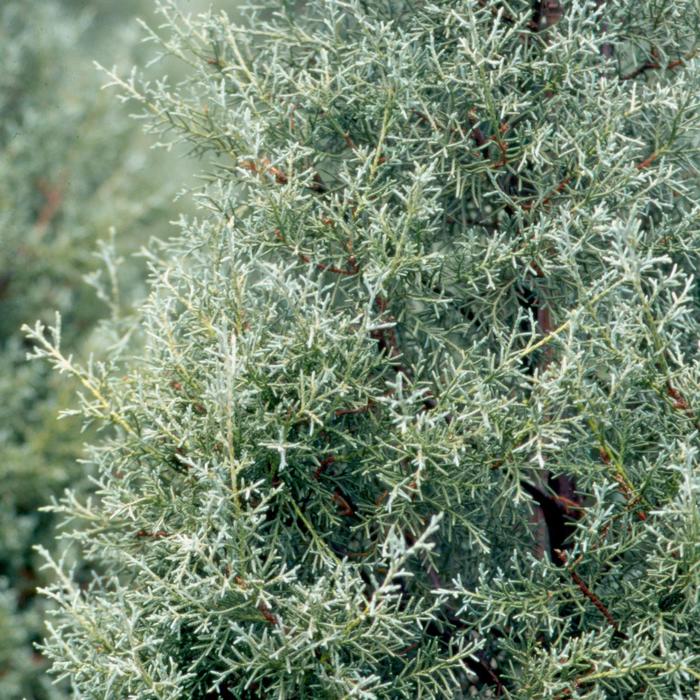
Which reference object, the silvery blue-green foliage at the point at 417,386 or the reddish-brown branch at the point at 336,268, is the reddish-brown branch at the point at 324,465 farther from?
the reddish-brown branch at the point at 336,268

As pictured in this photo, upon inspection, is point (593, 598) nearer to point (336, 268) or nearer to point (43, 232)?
point (336, 268)

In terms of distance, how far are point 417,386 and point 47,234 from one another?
5.44 meters

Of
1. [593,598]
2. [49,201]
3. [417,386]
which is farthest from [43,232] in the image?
[593,598]

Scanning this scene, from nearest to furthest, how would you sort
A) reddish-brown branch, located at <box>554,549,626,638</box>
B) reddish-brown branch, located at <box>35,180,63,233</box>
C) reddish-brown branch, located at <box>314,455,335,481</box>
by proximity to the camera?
reddish-brown branch, located at <box>554,549,626,638</box> → reddish-brown branch, located at <box>314,455,335,481</box> → reddish-brown branch, located at <box>35,180,63,233</box>

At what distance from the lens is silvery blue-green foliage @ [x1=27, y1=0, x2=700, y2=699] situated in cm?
254

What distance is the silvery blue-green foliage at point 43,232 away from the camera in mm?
6586

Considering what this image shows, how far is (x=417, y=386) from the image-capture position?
9.29 feet

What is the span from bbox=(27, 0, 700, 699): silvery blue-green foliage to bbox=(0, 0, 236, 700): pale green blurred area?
3.64m

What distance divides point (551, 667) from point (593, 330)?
936 mm

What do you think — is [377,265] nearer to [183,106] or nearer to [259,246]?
[259,246]

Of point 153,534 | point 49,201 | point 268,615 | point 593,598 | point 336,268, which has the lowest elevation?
point 593,598

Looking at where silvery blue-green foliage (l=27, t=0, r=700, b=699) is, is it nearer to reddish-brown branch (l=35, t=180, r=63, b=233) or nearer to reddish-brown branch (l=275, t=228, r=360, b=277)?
reddish-brown branch (l=275, t=228, r=360, b=277)

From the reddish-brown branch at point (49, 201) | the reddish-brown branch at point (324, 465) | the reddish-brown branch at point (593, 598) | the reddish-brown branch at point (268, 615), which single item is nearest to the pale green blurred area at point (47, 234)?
the reddish-brown branch at point (49, 201)

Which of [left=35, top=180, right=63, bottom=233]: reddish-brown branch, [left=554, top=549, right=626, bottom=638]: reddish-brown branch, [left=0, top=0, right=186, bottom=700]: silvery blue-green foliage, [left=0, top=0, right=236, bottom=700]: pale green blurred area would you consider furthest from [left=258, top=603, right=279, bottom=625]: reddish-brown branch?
[left=35, top=180, right=63, bottom=233]: reddish-brown branch
